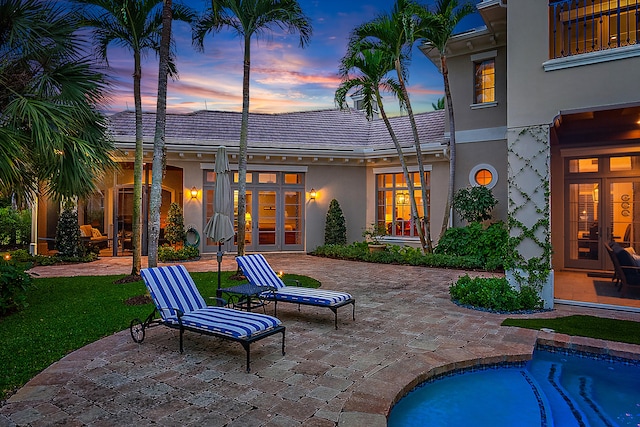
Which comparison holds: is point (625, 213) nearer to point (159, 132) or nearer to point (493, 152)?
point (493, 152)

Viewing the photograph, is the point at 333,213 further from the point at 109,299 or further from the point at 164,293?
the point at 164,293

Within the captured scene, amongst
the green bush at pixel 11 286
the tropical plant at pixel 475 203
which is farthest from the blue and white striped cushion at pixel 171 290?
the tropical plant at pixel 475 203

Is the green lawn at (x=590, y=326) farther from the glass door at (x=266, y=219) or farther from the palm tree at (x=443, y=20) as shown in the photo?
the glass door at (x=266, y=219)

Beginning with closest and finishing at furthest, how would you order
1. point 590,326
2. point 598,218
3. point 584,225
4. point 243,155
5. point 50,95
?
point 590,326
point 50,95
point 243,155
point 598,218
point 584,225

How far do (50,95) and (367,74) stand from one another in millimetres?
8403

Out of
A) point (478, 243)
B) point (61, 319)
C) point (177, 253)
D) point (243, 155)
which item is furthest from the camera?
point (177, 253)

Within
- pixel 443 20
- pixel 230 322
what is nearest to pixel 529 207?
pixel 230 322

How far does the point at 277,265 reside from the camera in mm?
12578

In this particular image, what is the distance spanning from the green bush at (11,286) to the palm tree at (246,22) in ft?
13.2

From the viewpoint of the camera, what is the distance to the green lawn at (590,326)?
215 inches

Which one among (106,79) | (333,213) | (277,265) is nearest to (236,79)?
(333,213)

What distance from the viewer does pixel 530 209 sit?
7.16m

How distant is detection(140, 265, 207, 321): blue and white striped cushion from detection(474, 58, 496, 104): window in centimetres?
1040

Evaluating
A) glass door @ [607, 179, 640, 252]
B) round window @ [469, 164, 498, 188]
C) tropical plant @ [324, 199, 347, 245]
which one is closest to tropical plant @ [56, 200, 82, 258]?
tropical plant @ [324, 199, 347, 245]
